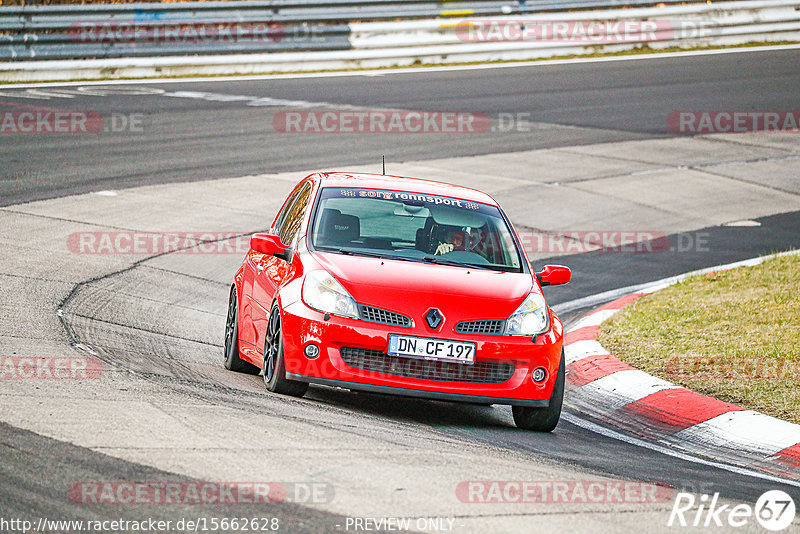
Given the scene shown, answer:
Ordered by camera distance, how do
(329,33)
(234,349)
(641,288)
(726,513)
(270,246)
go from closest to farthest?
(726,513) < (270,246) < (234,349) < (641,288) < (329,33)

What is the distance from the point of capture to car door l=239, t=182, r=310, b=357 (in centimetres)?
791

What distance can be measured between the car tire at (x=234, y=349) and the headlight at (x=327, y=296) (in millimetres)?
1324

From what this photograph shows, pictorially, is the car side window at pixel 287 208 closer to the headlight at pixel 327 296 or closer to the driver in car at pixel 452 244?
the driver in car at pixel 452 244

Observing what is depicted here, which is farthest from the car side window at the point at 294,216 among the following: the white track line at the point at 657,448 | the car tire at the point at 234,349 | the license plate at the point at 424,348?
the white track line at the point at 657,448

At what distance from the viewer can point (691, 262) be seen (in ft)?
45.7

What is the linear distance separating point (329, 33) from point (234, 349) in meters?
18.2

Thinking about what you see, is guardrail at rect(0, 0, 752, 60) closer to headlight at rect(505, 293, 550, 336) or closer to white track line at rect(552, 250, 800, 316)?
white track line at rect(552, 250, 800, 316)

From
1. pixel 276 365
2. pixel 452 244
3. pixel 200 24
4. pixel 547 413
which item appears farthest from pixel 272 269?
pixel 200 24

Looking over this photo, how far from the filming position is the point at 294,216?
340 inches

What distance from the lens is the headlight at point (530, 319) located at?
7.33 metres

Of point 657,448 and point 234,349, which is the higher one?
point 234,349

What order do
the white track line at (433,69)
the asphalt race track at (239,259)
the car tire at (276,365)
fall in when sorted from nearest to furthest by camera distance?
the asphalt race track at (239,259)
the car tire at (276,365)
the white track line at (433,69)

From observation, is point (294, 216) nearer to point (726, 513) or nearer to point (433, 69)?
point (726, 513)

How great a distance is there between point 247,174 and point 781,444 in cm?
1066
